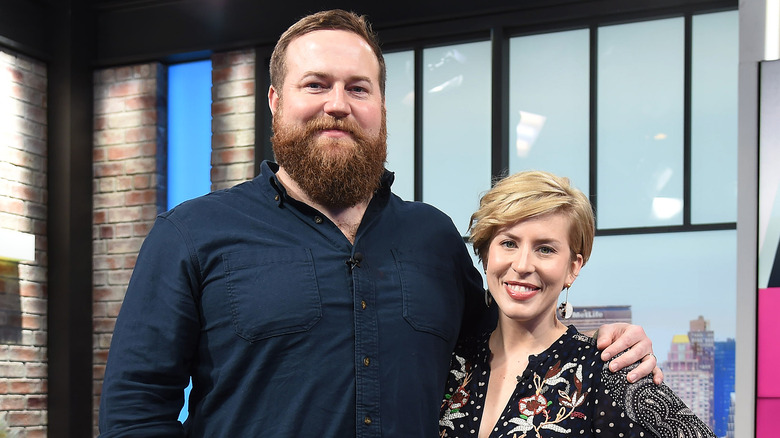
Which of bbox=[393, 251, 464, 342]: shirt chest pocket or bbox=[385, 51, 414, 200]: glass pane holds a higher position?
bbox=[385, 51, 414, 200]: glass pane

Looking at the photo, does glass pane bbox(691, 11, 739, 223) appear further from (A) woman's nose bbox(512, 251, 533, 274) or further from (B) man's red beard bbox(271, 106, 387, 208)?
(B) man's red beard bbox(271, 106, 387, 208)

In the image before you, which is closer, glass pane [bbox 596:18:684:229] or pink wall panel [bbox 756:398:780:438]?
pink wall panel [bbox 756:398:780:438]

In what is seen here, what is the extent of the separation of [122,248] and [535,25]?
261cm

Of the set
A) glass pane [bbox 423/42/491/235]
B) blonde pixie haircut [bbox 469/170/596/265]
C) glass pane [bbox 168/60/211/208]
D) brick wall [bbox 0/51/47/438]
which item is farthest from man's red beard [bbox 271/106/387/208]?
brick wall [bbox 0/51/47/438]

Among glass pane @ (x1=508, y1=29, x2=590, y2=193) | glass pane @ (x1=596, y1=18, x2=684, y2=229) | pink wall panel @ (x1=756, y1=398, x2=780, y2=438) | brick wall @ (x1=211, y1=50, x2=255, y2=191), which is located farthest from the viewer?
brick wall @ (x1=211, y1=50, x2=255, y2=191)

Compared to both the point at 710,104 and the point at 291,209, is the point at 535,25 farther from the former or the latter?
the point at 291,209

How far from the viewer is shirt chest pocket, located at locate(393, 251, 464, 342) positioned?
166cm

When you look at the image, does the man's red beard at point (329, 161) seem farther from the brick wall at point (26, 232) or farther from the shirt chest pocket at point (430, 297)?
the brick wall at point (26, 232)

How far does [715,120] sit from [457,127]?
4.12ft

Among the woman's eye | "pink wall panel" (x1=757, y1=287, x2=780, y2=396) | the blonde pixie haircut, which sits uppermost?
the blonde pixie haircut

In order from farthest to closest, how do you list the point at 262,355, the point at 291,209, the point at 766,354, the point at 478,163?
the point at 478,163 < the point at 766,354 < the point at 291,209 < the point at 262,355

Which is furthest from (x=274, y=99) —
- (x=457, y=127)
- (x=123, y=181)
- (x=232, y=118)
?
(x=123, y=181)

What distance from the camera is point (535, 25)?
432 cm

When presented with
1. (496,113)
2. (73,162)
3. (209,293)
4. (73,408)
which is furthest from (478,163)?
(209,293)
